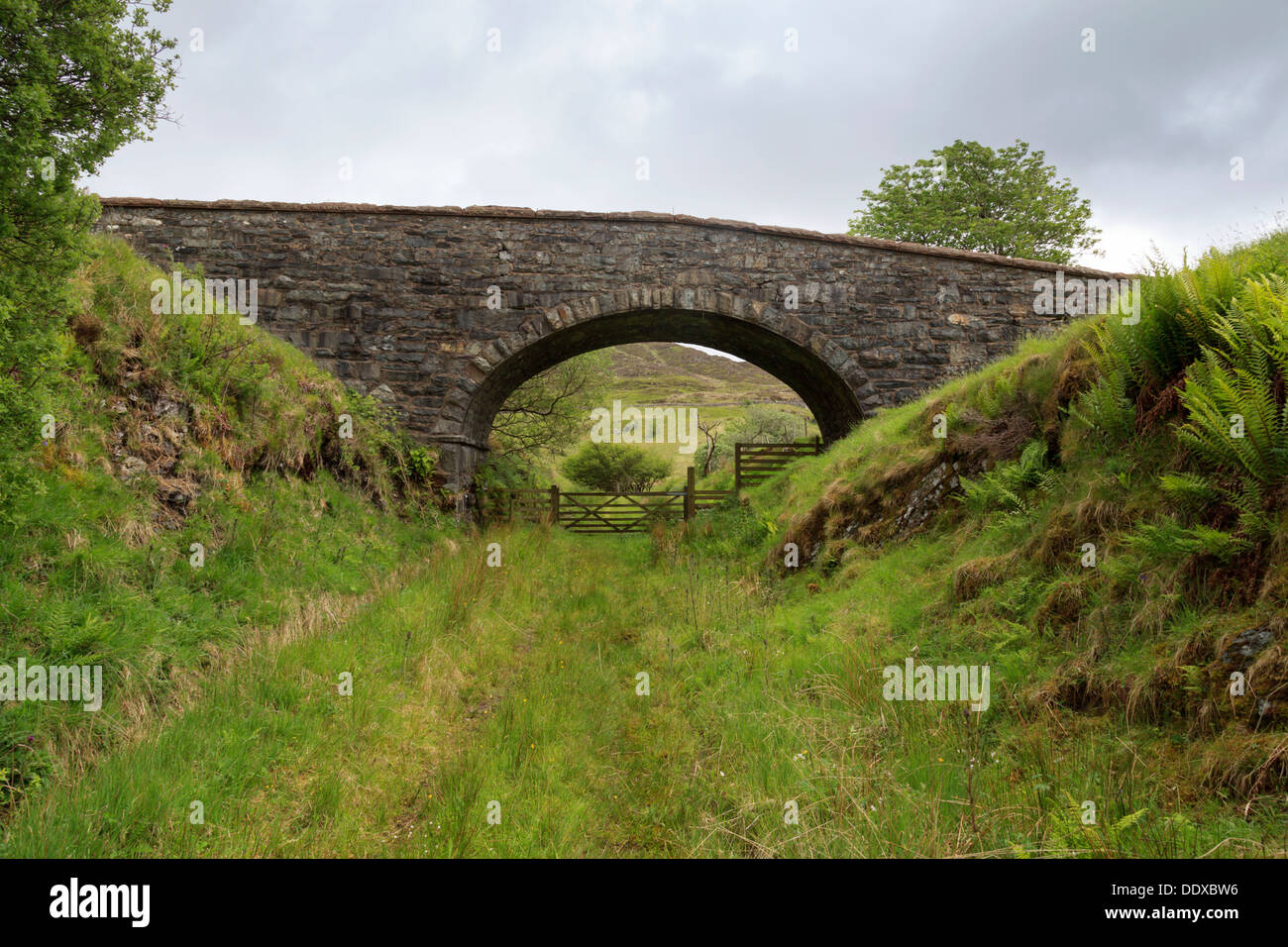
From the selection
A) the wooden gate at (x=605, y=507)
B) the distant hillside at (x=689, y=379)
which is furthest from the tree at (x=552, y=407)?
the distant hillside at (x=689, y=379)

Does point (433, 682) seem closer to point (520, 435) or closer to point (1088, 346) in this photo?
point (1088, 346)

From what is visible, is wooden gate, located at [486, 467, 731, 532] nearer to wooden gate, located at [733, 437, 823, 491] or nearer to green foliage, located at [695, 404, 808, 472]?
wooden gate, located at [733, 437, 823, 491]

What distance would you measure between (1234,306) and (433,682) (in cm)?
614

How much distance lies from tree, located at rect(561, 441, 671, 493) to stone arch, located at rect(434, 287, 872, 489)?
15.8 m

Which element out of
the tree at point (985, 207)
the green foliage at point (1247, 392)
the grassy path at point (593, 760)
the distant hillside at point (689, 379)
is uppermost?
the distant hillside at point (689, 379)

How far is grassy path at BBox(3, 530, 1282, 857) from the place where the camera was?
2609mm

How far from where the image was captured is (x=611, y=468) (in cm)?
2931

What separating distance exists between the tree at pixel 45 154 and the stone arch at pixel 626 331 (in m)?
7.97

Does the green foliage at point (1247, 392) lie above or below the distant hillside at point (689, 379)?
below

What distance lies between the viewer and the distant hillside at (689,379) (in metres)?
101

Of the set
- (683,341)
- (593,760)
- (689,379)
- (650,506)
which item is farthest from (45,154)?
(689,379)

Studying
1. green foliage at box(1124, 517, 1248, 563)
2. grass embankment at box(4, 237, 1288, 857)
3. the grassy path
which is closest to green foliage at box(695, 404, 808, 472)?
grass embankment at box(4, 237, 1288, 857)

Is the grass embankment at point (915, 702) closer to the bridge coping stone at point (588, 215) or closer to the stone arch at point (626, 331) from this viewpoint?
the stone arch at point (626, 331)

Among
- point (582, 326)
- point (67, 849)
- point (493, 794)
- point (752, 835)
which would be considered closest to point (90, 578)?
point (67, 849)
